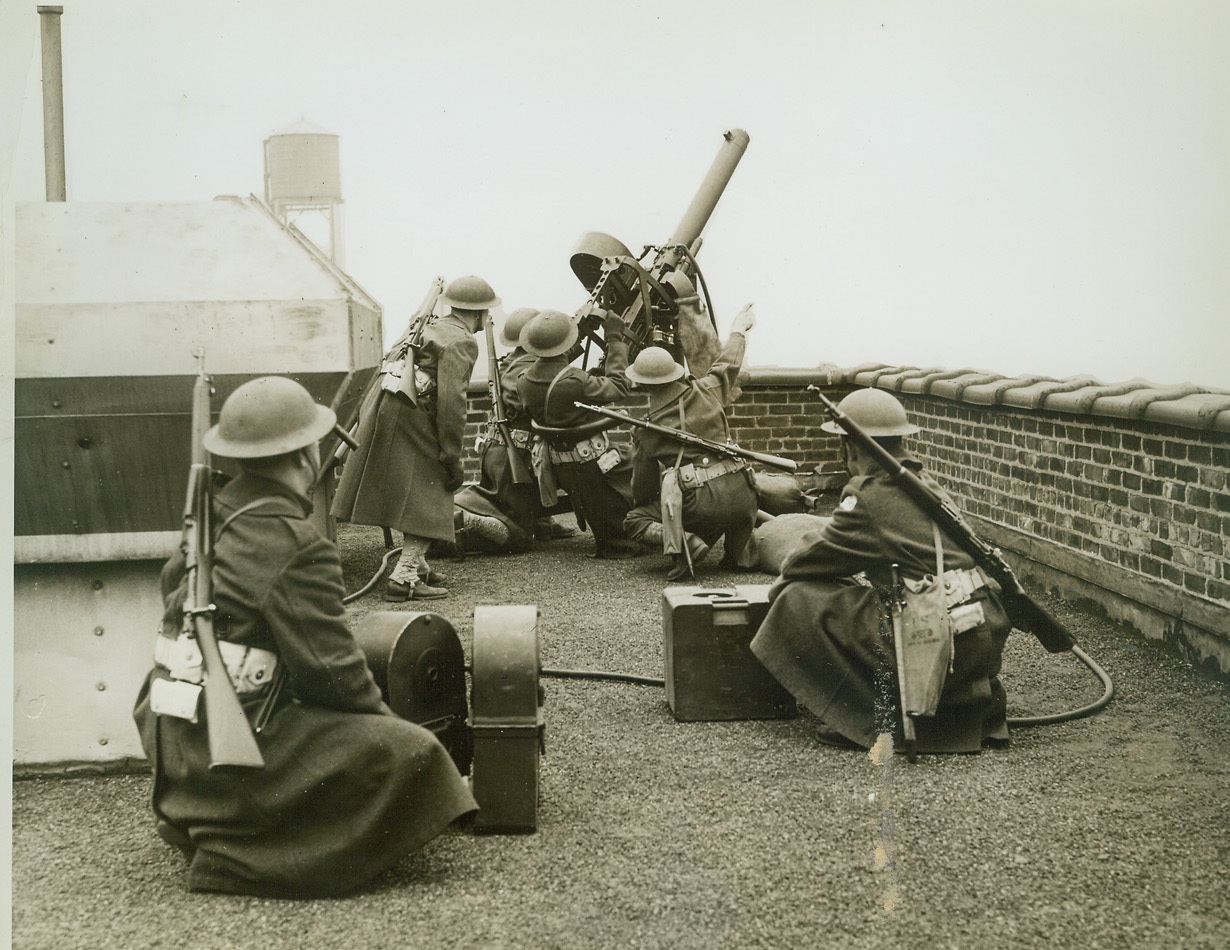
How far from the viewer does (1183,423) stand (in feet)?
17.7

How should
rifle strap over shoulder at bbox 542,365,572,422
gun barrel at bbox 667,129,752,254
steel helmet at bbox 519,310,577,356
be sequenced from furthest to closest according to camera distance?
gun barrel at bbox 667,129,752,254 < steel helmet at bbox 519,310,577,356 < rifle strap over shoulder at bbox 542,365,572,422

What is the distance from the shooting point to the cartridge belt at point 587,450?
8.36m

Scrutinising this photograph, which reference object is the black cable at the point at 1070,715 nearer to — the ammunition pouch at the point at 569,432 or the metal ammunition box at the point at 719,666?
the metal ammunition box at the point at 719,666

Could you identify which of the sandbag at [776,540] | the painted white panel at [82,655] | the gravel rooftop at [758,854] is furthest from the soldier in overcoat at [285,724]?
the sandbag at [776,540]

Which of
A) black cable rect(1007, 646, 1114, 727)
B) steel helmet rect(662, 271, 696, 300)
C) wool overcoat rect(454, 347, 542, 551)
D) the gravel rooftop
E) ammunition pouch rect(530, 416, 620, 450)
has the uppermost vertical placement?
steel helmet rect(662, 271, 696, 300)

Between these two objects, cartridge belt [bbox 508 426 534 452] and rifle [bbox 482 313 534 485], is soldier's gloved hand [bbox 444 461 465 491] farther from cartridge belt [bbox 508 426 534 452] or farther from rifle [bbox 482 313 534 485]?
cartridge belt [bbox 508 426 534 452]

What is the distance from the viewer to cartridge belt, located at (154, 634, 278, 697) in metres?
3.21

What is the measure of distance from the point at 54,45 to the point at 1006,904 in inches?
146

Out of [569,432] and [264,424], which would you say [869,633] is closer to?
[264,424]

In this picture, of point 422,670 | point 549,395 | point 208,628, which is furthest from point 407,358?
point 208,628

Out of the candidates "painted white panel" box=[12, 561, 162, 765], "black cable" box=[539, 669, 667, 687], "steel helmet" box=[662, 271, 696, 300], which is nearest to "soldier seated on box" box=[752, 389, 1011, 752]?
"black cable" box=[539, 669, 667, 687]

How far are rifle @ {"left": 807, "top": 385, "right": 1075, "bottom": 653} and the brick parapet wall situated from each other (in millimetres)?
1224

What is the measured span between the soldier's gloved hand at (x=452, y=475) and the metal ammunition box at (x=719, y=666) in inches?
104

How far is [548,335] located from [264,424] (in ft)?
16.8
